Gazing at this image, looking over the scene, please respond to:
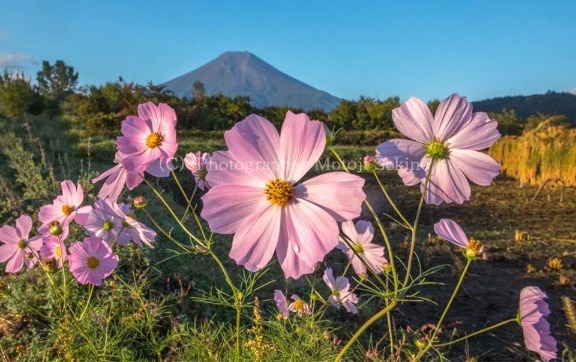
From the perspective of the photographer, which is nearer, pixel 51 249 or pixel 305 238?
pixel 305 238

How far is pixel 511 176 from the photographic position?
8734 millimetres

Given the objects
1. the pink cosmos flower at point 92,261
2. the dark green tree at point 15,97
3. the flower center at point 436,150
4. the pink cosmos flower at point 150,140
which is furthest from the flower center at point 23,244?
the dark green tree at point 15,97

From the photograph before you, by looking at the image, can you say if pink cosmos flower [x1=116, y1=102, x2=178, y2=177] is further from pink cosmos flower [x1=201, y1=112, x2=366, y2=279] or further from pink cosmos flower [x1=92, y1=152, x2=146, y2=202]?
pink cosmos flower [x1=201, y1=112, x2=366, y2=279]

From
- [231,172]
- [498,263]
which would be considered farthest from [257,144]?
[498,263]

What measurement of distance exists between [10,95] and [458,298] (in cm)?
1351

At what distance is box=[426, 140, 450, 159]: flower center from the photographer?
2.57 ft

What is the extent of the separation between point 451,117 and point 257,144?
317mm

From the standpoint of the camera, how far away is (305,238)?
25.4 inches

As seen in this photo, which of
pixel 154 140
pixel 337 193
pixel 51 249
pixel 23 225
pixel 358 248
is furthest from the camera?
pixel 23 225

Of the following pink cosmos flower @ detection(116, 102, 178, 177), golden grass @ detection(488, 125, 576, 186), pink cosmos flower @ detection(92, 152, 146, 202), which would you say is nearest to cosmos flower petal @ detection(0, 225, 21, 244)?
pink cosmos flower @ detection(92, 152, 146, 202)

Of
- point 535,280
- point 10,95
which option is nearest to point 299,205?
point 535,280

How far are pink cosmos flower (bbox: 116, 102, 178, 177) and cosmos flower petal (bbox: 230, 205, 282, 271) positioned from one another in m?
0.23

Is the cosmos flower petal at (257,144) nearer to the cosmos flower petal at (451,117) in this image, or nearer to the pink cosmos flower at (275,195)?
the pink cosmos flower at (275,195)

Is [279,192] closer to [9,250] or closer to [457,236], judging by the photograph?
[457,236]
